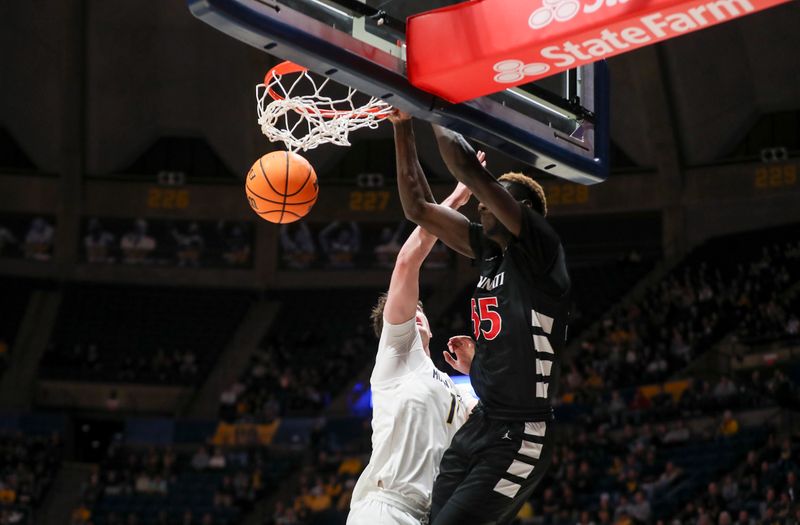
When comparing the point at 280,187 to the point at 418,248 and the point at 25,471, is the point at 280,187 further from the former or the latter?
the point at 25,471

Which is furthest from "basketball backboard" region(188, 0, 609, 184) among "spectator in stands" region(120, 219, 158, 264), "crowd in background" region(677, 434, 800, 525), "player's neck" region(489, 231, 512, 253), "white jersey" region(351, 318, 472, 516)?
"spectator in stands" region(120, 219, 158, 264)

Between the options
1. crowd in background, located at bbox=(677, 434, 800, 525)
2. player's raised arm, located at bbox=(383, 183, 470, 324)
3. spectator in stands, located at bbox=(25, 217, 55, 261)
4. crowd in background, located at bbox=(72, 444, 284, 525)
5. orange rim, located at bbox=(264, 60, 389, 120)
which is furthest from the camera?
spectator in stands, located at bbox=(25, 217, 55, 261)

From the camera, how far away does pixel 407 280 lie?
4.68 metres

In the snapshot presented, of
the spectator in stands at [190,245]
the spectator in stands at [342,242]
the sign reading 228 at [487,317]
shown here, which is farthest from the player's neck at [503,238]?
the spectator in stands at [190,245]

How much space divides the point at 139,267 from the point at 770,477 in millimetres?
16824

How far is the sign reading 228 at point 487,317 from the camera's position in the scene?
163 inches

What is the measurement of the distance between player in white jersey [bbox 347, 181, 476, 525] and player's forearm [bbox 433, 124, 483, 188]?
0.44 meters

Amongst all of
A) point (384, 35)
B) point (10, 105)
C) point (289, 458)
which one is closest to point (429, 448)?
point (384, 35)

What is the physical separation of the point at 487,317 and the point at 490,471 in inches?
23.3

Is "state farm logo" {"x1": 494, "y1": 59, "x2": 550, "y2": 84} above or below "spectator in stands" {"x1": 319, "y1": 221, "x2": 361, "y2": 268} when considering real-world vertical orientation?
below

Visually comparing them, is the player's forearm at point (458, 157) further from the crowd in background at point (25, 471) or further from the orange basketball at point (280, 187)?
the crowd in background at point (25, 471)

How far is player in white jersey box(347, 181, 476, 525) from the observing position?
181 inches

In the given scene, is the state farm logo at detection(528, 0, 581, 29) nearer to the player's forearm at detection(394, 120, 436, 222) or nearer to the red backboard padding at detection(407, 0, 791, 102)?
the red backboard padding at detection(407, 0, 791, 102)

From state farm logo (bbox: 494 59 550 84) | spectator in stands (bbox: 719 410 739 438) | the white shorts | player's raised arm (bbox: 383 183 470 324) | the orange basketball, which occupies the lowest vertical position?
the white shorts
